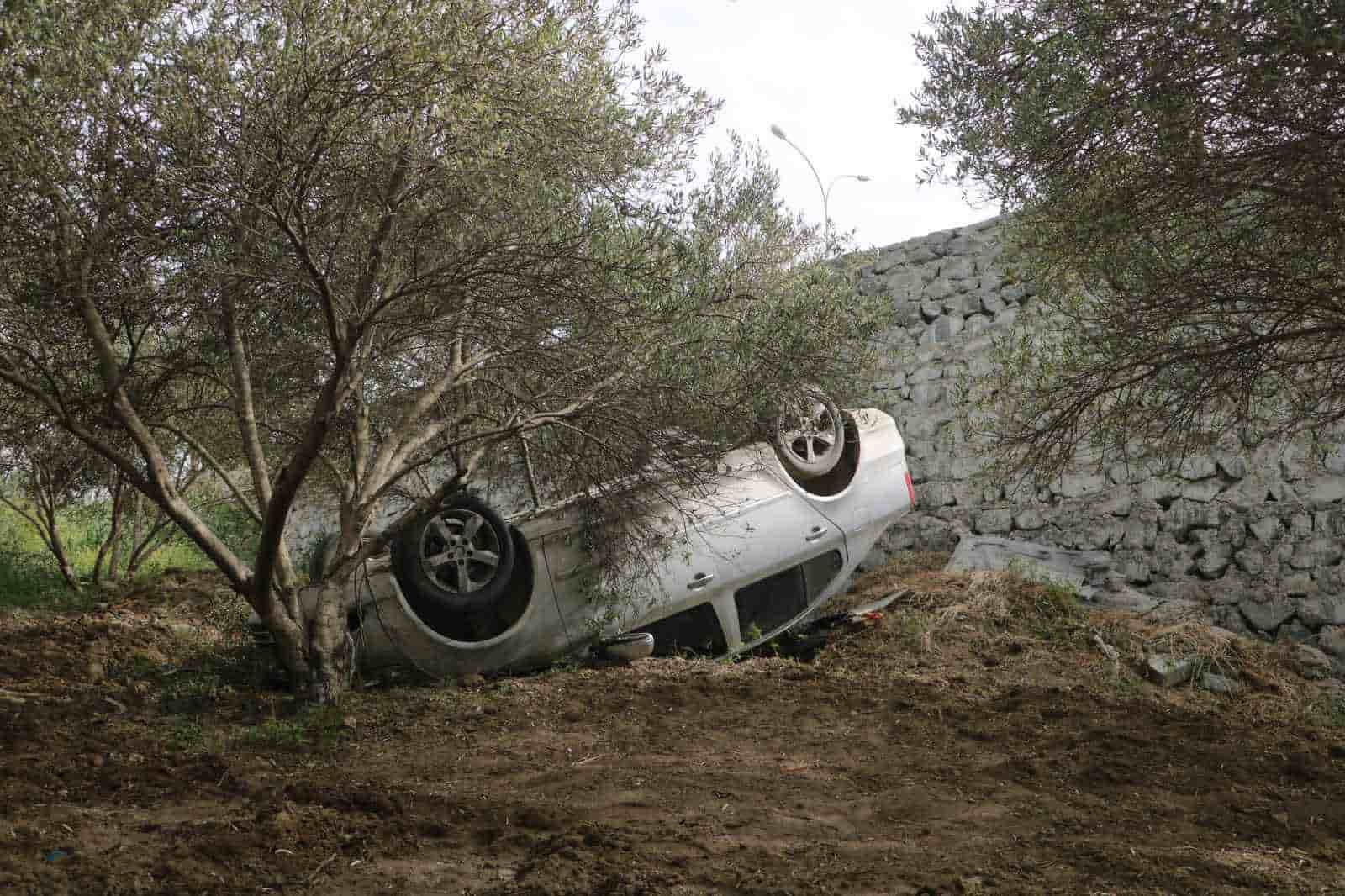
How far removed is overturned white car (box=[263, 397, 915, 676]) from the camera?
7695 mm

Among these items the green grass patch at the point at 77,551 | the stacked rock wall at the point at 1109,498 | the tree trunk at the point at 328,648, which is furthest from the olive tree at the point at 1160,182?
the green grass patch at the point at 77,551

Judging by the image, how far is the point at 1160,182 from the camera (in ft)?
20.0

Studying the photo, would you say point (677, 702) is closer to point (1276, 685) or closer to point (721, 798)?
point (721, 798)

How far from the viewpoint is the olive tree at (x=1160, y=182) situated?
5.48 metres

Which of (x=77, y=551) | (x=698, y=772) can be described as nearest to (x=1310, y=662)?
(x=698, y=772)

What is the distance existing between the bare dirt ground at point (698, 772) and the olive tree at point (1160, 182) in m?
2.06

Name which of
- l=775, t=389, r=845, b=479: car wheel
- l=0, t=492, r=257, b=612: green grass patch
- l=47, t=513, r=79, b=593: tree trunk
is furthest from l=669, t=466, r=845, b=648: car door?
l=47, t=513, r=79, b=593: tree trunk

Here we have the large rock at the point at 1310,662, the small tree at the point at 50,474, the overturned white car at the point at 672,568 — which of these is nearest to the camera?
the overturned white car at the point at 672,568

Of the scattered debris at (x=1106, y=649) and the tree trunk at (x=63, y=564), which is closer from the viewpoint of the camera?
the scattered debris at (x=1106, y=649)

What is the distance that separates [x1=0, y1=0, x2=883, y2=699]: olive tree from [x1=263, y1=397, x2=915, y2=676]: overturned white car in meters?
0.40

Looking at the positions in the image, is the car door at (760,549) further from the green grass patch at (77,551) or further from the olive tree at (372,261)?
the green grass patch at (77,551)

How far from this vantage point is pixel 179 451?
11828mm

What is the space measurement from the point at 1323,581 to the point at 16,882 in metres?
10.7

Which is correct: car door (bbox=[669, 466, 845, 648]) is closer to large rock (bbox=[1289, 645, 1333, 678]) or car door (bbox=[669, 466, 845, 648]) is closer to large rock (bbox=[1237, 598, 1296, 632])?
large rock (bbox=[1289, 645, 1333, 678])
